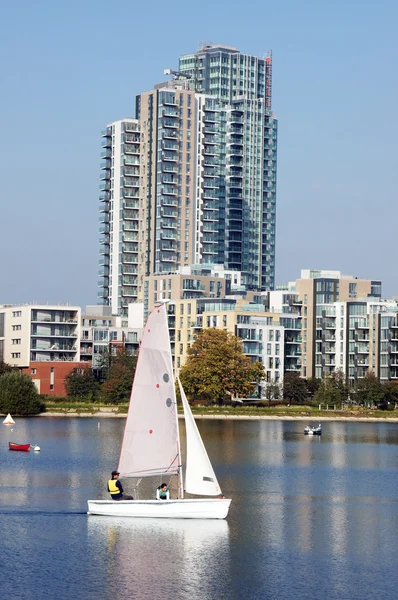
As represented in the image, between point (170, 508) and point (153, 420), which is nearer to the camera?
point (170, 508)

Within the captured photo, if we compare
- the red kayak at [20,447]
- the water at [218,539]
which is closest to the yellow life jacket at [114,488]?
the water at [218,539]

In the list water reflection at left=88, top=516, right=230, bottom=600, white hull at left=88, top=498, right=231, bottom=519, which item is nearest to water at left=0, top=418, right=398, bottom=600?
water reflection at left=88, top=516, right=230, bottom=600

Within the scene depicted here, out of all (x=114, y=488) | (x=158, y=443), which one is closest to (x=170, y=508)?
(x=114, y=488)

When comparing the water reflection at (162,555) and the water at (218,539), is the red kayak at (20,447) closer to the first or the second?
the water at (218,539)

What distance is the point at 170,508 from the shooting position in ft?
236

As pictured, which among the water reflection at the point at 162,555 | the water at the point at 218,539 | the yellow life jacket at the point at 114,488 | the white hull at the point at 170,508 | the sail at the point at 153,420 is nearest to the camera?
the water reflection at the point at 162,555

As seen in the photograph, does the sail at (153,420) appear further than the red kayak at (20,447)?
No

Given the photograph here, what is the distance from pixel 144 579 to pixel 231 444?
264ft

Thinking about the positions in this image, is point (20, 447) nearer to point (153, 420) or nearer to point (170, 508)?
point (153, 420)

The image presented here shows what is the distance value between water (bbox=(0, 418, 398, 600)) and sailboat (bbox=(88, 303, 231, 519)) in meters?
0.86

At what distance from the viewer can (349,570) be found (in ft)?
208

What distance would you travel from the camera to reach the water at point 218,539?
5906 cm

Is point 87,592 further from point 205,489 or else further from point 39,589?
point 205,489

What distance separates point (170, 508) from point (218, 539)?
3.89 meters
